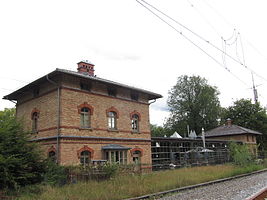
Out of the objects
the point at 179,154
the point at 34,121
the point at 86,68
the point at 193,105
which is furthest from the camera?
the point at 193,105

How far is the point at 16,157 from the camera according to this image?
36.7 ft

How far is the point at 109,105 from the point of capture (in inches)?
742

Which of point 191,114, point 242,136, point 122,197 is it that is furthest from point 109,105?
point 191,114

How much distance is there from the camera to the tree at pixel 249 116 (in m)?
45.5

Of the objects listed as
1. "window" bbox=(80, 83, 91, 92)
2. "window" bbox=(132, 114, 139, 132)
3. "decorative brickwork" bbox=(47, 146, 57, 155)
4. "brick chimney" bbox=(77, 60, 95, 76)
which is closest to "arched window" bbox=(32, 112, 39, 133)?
"decorative brickwork" bbox=(47, 146, 57, 155)

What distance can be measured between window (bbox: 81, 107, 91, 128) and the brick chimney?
4.15 metres

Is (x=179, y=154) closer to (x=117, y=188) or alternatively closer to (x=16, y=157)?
(x=117, y=188)

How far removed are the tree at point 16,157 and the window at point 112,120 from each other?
715cm

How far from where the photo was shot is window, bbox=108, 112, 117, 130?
61.9 feet

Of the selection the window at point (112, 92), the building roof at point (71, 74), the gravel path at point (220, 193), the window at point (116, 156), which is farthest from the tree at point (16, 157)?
the window at point (112, 92)

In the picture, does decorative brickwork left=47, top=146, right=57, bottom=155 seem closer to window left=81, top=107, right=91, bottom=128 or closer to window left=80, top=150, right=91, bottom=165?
window left=80, top=150, right=91, bottom=165

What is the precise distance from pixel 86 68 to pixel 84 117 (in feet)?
17.2

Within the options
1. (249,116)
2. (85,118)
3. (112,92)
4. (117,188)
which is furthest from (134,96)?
(249,116)

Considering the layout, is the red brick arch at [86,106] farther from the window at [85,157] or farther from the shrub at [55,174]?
the shrub at [55,174]
